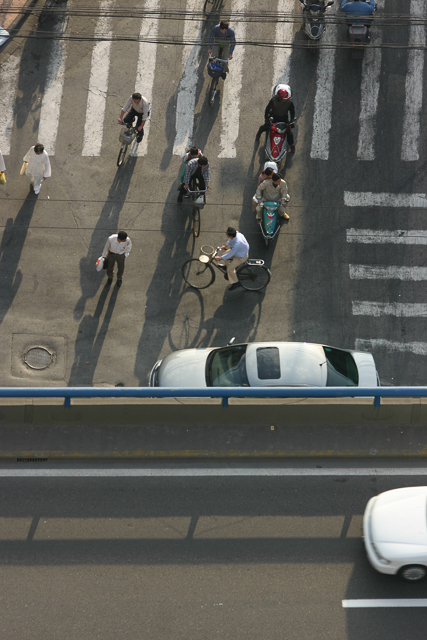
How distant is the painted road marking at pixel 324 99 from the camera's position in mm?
14898

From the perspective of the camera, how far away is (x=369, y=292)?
13438mm

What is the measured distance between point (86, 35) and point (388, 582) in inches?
571

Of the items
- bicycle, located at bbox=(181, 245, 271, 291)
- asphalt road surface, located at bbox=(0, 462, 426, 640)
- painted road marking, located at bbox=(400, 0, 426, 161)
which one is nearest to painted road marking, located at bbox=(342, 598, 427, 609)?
asphalt road surface, located at bbox=(0, 462, 426, 640)

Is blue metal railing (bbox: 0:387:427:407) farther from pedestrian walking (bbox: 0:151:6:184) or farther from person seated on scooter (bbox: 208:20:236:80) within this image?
person seated on scooter (bbox: 208:20:236:80)

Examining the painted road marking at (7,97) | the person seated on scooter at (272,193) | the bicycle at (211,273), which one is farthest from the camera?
the painted road marking at (7,97)

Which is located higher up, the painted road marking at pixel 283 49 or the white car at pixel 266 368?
the painted road marking at pixel 283 49

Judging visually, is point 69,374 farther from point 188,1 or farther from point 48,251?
point 188,1

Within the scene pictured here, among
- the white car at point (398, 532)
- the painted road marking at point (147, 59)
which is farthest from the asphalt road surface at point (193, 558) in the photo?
the painted road marking at point (147, 59)

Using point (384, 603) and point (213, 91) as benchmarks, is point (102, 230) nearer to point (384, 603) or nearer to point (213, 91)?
point (213, 91)

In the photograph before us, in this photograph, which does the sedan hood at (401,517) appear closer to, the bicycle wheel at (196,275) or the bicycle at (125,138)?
the bicycle wheel at (196,275)

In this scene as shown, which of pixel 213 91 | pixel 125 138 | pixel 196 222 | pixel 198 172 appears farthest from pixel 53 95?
pixel 196 222

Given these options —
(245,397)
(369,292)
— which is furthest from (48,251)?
(369,292)

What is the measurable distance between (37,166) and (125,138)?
213 centimetres

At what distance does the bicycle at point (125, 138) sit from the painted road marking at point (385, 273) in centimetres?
587
